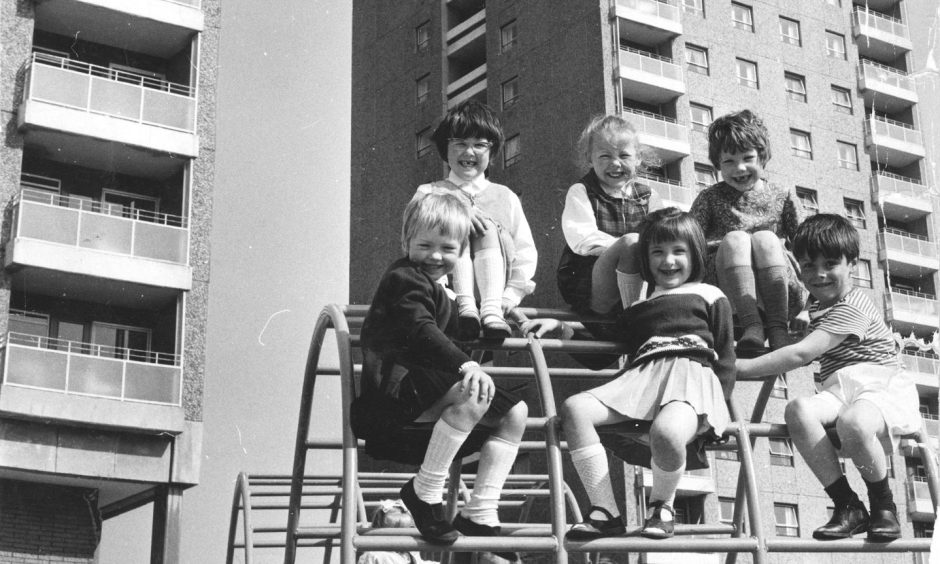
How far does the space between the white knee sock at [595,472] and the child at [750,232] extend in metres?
1.47

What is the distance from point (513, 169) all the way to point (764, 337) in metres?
29.7

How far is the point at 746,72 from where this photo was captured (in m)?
37.7

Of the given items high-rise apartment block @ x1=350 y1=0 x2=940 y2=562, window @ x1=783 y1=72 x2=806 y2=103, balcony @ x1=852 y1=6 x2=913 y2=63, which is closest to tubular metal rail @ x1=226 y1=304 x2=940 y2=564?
high-rise apartment block @ x1=350 y1=0 x2=940 y2=562

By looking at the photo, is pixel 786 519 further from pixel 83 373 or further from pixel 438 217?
pixel 438 217

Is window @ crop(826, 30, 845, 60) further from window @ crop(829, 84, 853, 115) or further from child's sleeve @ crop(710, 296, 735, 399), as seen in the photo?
child's sleeve @ crop(710, 296, 735, 399)

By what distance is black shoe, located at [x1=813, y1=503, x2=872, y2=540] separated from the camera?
5008 mm

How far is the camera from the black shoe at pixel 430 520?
4.64 metres

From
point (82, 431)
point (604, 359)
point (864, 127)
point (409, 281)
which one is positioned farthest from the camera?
point (864, 127)

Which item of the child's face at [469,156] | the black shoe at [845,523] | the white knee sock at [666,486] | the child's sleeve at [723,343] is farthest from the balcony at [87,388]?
the black shoe at [845,523]

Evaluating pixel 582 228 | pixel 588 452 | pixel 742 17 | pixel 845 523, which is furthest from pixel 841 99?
pixel 588 452

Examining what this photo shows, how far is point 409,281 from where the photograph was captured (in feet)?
16.5

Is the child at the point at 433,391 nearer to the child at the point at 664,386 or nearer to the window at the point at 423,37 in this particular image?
the child at the point at 664,386

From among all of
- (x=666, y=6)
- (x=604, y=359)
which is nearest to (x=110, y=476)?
(x=604, y=359)

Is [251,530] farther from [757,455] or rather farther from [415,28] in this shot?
[415,28]
